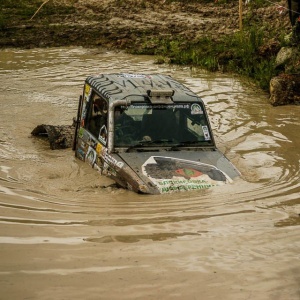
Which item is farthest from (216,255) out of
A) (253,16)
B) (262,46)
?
(253,16)

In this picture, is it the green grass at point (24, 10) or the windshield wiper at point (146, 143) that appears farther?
the green grass at point (24, 10)

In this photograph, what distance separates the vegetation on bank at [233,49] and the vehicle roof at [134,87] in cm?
587

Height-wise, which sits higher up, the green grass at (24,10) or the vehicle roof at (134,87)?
the vehicle roof at (134,87)

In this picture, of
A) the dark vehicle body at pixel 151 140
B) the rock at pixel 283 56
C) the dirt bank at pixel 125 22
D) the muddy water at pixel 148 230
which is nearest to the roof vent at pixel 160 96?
the dark vehicle body at pixel 151 140

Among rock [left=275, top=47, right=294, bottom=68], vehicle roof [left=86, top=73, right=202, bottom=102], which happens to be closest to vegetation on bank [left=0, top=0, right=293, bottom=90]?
rock [left=275, top=47, right=294, bottom=68]

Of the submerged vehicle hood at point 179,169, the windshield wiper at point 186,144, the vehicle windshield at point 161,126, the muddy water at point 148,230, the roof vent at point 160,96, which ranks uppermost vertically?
the roof vent at point 160,96

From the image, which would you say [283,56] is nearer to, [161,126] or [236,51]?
[236,51]

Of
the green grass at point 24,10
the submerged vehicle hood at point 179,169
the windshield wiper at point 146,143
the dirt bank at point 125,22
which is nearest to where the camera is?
the submerged vehicle hood at point 179,169

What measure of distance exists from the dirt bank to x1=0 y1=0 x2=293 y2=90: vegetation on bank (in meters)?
0.18

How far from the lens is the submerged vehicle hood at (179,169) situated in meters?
8.26

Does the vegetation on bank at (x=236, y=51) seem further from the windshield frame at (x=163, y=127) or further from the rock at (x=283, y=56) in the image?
the windshield frame at (x=163, y=127)

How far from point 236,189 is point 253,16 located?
13.6 m

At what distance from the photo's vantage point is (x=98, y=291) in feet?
19.3

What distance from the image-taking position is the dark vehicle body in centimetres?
838
